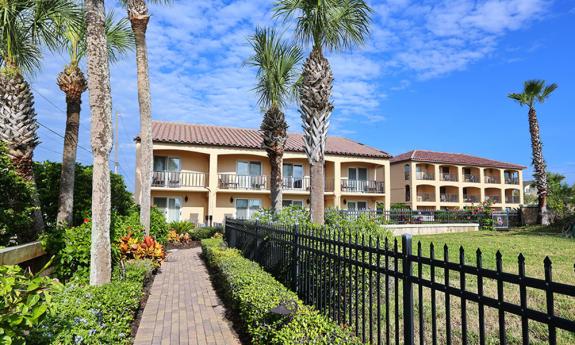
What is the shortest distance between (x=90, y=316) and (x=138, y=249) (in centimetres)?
542

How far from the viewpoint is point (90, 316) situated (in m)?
4.07

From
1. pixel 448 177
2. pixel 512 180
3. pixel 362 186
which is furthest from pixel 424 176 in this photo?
pixel 512 180

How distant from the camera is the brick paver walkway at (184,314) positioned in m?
5.45

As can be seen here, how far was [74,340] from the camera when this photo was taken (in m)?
3.50

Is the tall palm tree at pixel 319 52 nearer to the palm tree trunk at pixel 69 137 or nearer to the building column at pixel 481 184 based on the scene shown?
the palm tree trunk at pixel 69 137

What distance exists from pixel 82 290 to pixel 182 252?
11.2 metres

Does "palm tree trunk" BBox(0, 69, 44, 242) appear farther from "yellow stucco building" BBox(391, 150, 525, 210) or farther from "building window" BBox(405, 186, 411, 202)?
"building window" BBox(405, 186, 411, 202)

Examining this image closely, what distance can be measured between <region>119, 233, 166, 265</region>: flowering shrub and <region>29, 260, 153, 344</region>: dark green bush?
125 inches

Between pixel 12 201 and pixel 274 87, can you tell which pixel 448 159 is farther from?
pixel 12 201

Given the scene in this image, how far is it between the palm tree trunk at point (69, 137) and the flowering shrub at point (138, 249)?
1327 millimetres

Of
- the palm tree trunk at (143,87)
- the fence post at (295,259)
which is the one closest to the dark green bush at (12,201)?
the palm tree trunk at (143,87)

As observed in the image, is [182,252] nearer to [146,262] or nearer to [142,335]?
[146,262]

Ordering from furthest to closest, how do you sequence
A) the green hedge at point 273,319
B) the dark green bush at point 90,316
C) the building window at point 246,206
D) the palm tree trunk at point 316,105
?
1. the building window at point 246,206
2. the palm tree trunk at point 316,105
3. the green hedge at point 273,319
4. the dark green bush at point 90,316

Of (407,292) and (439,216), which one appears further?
(439,216)
